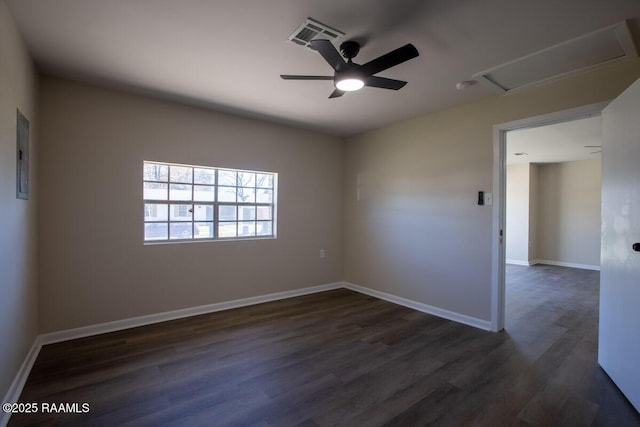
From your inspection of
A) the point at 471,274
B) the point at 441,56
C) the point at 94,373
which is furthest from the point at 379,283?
the point at 94,373

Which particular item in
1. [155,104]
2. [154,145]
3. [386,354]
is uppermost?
[155,104]

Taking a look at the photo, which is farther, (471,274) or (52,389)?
(471,274)

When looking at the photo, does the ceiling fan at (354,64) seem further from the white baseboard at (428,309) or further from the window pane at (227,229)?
the white baseboard at (428,309)

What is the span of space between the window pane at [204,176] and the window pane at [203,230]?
0.53 m

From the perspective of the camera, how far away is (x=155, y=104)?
11.1 feet

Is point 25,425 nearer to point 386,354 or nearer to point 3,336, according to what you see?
point 3,336

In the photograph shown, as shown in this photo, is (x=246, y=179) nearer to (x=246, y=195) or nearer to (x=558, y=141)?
(x=246, y=195)

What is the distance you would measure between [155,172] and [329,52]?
2.55m

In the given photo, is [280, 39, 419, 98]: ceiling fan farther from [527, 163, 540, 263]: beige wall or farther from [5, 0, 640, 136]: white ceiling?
[527, 163, 540, 263]: beige wall

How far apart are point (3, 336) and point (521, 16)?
12.4ft

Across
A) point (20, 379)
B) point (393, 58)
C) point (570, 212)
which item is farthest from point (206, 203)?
point (570, 212)


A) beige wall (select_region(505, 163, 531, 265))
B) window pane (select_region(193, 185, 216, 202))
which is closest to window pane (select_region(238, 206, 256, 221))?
window pane (select_region(193, 185, 216, 202))

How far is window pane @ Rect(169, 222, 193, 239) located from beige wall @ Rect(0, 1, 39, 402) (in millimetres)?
1220

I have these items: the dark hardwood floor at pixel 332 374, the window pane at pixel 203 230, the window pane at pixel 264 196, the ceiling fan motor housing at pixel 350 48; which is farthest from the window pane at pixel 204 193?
the ceiling fan motor housing at pixel 350 48
